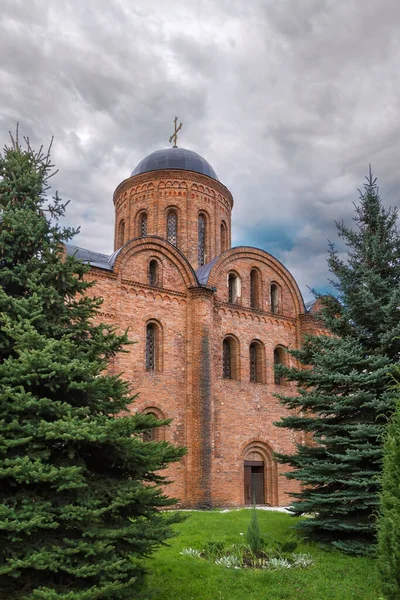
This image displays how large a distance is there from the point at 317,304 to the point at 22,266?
1696 centimetres

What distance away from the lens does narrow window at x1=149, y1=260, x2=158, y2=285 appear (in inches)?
714

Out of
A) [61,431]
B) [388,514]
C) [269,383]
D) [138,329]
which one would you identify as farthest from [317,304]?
[61,431]

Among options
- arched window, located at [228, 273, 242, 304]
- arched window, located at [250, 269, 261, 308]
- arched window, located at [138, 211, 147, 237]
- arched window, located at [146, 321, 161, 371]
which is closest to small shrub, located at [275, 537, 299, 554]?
arched window, located at [146, 321, 161, 371]

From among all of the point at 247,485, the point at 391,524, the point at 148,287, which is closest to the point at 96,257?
the point at 148,287

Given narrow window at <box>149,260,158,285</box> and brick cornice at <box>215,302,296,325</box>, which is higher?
narrow window at <box>149,260,158,285</box>

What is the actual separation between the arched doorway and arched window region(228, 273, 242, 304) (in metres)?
5.28

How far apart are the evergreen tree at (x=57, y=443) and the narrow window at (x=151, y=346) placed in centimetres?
1036

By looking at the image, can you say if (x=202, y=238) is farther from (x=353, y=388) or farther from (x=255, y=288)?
(x=353, y=388)

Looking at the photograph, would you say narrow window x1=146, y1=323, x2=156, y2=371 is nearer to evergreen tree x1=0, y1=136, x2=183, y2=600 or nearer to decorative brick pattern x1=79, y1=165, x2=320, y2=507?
decorative brick pattern x1=79, y1=165, x2=320, y2=507

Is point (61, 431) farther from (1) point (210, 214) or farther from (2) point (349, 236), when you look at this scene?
(1) point (210, 214)

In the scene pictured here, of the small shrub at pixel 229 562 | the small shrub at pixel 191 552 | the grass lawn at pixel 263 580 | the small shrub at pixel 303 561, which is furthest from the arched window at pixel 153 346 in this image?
the small shrub at pixel 303 561

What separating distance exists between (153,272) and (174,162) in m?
7.26

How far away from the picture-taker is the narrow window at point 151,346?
17422 mm

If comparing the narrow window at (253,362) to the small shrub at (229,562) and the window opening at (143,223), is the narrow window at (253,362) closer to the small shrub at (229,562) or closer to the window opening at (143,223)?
the window opening at (143,223)
